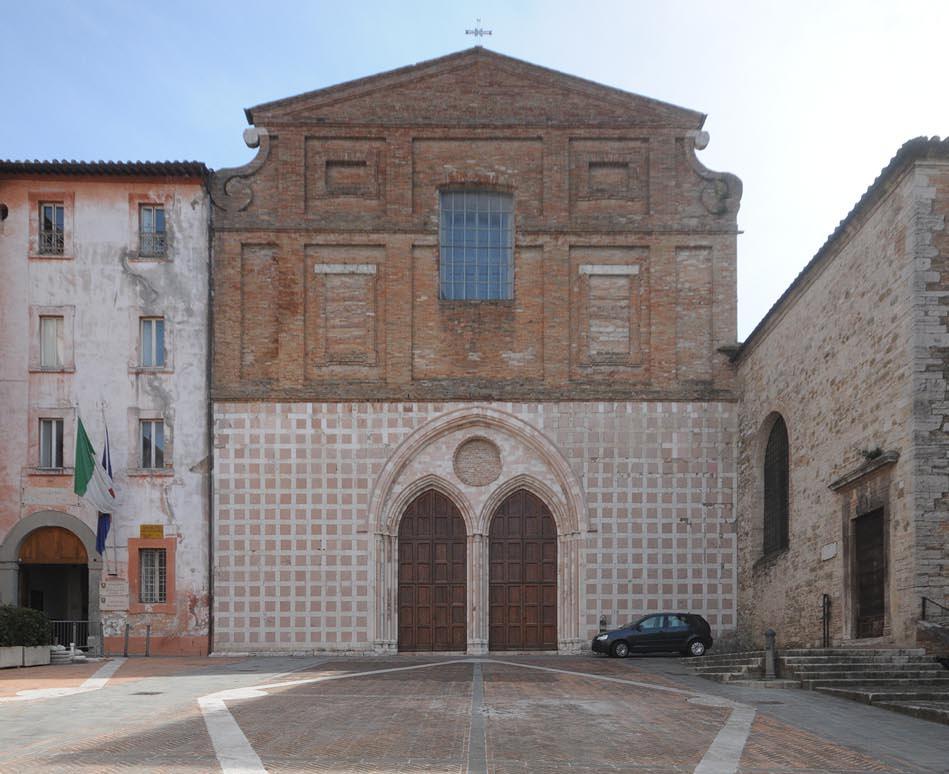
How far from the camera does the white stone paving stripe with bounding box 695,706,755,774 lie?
10.5 meters

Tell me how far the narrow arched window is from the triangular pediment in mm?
8210

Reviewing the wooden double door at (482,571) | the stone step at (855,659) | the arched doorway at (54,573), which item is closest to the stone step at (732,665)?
the stone step at (855,659)

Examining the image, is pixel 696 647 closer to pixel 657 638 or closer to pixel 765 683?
pixel 657 638

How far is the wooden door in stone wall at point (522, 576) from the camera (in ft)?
96.5

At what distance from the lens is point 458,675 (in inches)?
836

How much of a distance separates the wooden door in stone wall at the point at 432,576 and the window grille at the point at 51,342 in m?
8.87

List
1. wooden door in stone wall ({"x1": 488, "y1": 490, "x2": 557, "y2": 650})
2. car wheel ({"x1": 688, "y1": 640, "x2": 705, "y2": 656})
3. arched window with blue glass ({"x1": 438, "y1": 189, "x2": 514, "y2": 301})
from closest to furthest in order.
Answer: car wheel ({"x1": 688, "y1": 640, "x2": 705, "y2": 656}) → wooden door in stone wall ({"x1": 488, "y1": 490, "x2": 557, "y2": 650}) → arched window with blue glass ({"x1": 438, "y1": 189, "x2": 514, "y2": 301})

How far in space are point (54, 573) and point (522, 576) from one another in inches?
473

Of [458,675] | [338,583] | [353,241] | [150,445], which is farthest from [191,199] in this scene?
[458,675]

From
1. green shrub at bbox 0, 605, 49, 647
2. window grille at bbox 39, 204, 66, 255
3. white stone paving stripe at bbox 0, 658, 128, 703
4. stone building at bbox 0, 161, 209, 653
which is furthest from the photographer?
window grille at bbox 39, 204, 66, 255

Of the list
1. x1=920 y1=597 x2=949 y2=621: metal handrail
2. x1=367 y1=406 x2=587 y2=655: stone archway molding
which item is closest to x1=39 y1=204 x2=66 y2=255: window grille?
x1=367 y1=406 x2=587 y2=655: stone archway molding

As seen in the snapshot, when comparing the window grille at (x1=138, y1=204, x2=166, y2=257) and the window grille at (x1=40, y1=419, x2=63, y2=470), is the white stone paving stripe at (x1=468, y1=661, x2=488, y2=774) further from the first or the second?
the window grille at (x1=138, y1=204, x2=166, y2=257)

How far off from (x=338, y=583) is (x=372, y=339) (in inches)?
224

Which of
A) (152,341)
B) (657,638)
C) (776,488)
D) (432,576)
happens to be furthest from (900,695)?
(152,341)
